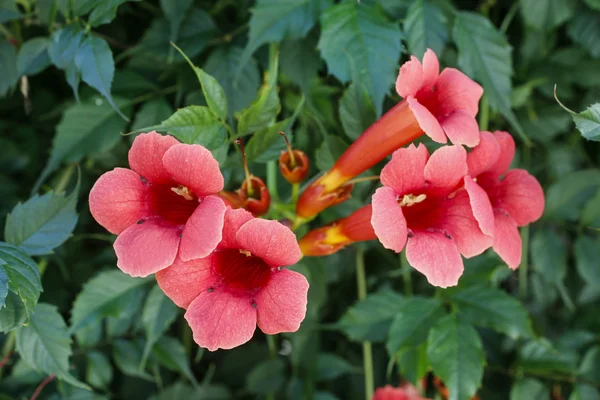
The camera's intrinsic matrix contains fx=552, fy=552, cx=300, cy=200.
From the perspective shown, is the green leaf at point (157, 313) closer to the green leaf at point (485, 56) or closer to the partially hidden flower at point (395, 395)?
the partially hidden flower at point (395, 395)

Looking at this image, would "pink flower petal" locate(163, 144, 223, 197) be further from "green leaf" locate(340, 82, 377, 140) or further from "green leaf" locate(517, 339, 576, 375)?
"green leaf" locate(517, 339, 576, 375)

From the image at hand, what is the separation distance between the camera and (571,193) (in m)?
1.96

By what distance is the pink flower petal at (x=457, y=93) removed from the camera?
1.24 metres

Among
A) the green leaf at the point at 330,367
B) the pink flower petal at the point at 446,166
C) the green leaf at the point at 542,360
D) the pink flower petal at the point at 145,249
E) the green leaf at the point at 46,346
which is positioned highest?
the pink flower petal at the point at 446,166

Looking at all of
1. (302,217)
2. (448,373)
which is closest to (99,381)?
(302,217)

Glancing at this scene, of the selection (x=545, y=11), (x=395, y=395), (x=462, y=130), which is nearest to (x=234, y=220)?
(x=462, y=130)

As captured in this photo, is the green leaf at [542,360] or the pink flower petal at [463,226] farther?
the green leaf at [542,360]

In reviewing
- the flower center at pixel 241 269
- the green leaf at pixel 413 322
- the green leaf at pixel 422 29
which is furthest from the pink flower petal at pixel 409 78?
the green leaf at pixel 413 322

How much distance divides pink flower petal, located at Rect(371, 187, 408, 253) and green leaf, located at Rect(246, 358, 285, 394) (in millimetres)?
1135

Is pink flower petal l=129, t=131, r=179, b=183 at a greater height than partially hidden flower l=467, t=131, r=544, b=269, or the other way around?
pink flower petal l=129, t=131, r=179, b=183

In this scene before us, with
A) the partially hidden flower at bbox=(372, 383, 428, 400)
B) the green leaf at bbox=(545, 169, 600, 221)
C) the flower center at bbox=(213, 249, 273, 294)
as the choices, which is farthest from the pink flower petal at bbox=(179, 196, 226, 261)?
the green leaf at bbox=(545, 169, 600, 221)

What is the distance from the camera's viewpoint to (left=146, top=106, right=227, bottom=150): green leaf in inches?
41.8

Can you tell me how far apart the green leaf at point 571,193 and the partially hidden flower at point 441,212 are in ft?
3.12

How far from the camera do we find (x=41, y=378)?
5.60 ft
